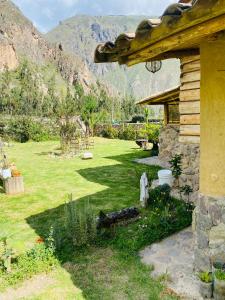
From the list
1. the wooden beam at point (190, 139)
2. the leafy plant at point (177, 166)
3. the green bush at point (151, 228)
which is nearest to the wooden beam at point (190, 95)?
the wooden beam at point (190, 139)

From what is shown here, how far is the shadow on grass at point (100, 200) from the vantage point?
5.46m

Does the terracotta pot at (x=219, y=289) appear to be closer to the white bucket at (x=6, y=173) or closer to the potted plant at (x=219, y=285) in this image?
the potted plant at (x=219, y=285)

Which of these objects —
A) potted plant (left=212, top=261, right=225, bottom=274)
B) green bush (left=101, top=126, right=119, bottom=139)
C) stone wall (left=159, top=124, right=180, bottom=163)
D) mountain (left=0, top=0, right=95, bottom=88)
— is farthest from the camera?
mountain (left=0, top=0, right=95, bottom=88)

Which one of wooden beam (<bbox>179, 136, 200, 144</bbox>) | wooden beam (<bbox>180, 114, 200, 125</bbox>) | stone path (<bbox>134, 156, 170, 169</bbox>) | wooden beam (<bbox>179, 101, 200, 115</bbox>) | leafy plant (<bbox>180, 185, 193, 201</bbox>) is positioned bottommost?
stone path (<bbox>134, 156, 170, 169</bbox>)

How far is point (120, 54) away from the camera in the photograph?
14.0 feet

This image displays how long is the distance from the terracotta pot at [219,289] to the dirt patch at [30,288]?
2.57 meters

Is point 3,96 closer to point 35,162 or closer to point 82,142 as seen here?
point 82,142

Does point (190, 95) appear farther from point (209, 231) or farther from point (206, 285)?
point (206, 285)

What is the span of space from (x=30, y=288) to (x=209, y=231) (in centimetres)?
295

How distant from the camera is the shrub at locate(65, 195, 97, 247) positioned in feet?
21.4

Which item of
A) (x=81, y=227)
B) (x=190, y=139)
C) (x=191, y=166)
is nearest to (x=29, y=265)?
(x=81, y=227)

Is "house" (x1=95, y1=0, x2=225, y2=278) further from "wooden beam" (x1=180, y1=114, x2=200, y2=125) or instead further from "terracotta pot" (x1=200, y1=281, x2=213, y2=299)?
"wooden beam" (x1=180, y1=114, x2=200, y2=125)

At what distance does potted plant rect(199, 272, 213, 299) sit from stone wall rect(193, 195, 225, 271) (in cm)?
29


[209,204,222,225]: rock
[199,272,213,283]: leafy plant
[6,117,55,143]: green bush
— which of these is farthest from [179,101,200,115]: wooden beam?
[6,117,55,143]: green bush
